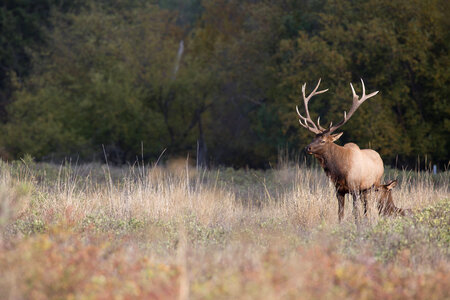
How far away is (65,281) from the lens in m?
4.40

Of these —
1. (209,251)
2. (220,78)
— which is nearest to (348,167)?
(209,251)

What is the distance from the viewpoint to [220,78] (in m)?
30.2

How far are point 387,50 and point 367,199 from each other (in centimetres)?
1437

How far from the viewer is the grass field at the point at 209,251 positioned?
4332mm

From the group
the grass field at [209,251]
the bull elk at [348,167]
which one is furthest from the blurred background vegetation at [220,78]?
the bull elk at [348,167]

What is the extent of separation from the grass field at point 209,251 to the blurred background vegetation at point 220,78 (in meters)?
12.2

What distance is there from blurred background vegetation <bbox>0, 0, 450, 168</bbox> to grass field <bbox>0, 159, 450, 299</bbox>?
12236mm

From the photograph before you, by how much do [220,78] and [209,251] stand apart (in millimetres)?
24367

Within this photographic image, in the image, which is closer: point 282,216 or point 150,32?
point 282,216

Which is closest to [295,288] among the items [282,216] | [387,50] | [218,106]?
[282,216]

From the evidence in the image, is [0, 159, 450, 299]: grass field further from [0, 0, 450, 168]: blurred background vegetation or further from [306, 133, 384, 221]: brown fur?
[0, 0, 450, 168]: blurred background vegetation

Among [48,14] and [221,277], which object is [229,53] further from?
[221,277]

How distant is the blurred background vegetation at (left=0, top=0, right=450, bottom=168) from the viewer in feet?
72.6

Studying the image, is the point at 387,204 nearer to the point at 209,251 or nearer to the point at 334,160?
the point at 334,160
